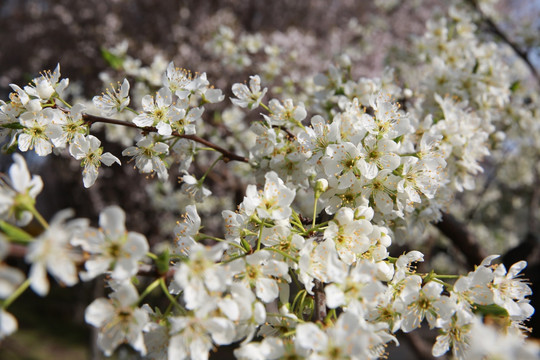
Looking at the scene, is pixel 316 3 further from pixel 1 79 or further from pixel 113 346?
pixel 113 346

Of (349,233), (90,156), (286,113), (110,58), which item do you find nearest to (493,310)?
→ (349,233)

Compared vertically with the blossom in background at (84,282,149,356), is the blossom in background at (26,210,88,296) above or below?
above

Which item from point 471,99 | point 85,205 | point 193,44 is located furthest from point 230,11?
point 471,99

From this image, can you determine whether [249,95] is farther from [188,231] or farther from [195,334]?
[195,334]

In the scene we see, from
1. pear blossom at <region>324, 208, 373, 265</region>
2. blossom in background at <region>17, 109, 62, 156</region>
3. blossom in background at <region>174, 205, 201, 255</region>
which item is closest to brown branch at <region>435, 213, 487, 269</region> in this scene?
pear blossom at <region>324, 208, 373, 265</region>

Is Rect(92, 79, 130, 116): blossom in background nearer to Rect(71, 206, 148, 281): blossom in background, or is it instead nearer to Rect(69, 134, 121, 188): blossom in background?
Rect(69, 134, 121, 188): blossom in background

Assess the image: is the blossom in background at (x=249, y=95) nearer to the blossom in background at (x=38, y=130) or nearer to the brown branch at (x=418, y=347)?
the blossom in background at (x=38, y=130)
